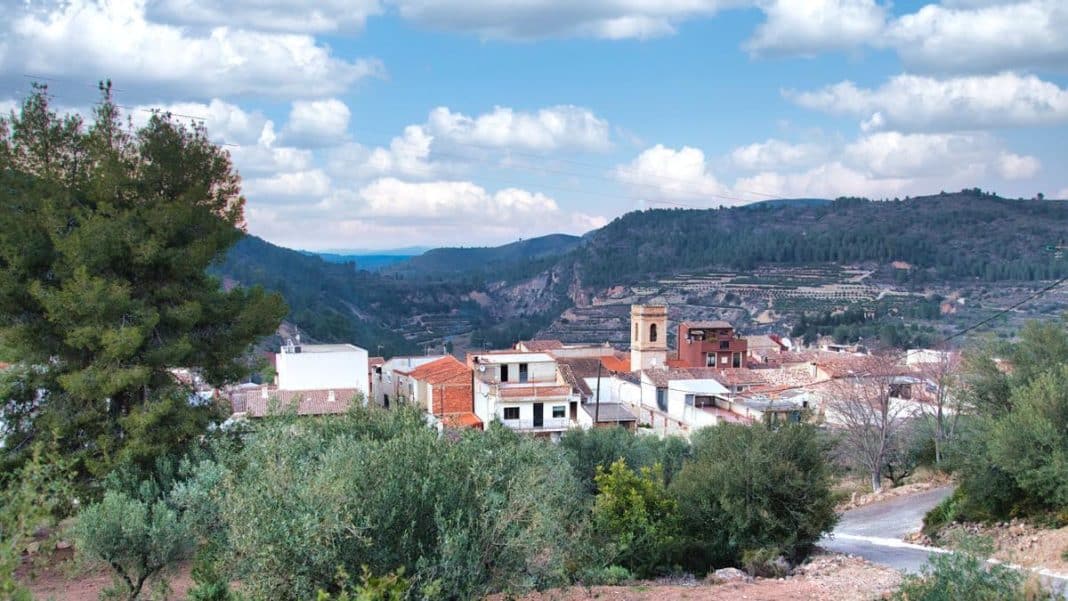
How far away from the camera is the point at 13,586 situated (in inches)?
202

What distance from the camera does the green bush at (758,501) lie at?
15.0 metres

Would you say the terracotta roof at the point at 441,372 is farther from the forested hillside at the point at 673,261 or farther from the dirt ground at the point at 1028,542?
the forested hillside at the point at 673,261

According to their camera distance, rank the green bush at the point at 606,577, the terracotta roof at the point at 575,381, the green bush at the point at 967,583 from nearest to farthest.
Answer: the green bush at the point at 967,583, the green bush at the point at 606,577, the terracotta roof at the point at 575,381

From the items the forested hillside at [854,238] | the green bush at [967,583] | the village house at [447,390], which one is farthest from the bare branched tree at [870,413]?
the forested hillside at [854,238]

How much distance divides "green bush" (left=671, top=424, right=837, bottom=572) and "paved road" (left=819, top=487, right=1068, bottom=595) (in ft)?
4.55

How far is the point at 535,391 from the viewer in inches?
1393

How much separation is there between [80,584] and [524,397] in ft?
79.2

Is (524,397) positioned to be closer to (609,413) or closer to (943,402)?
(609,413)

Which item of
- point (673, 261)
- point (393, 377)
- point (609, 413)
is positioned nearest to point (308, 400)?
point (393, 377)

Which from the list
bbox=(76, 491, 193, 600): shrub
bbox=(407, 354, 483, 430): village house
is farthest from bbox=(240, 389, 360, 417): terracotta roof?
bbox=(76, 491, 193, 600): shrub

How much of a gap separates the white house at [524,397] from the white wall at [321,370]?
5692mm

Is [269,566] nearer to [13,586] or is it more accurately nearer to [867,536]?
[13,586]

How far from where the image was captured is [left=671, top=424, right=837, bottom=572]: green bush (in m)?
15.0

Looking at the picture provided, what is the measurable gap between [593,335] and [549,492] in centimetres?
8753
